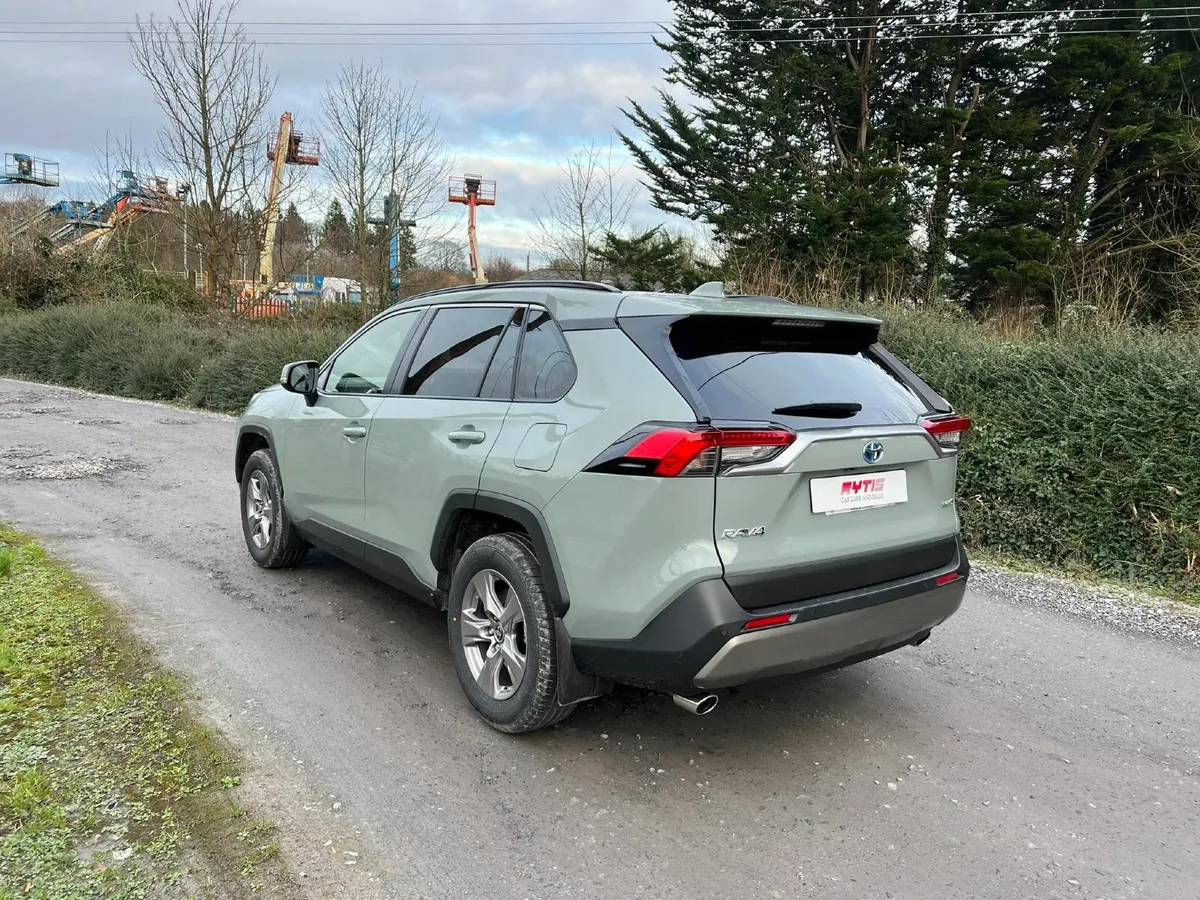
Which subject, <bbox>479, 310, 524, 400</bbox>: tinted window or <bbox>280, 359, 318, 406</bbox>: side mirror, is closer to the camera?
<bbox>479, 310, 524, 400</bbox>: tinted window

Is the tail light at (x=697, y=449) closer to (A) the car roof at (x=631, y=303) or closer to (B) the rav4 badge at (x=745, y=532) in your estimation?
(B) the rav4 badge at (x=745, y=532)

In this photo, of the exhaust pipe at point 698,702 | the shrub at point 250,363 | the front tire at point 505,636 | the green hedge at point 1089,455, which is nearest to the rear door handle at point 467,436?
the front tire at point 505,636

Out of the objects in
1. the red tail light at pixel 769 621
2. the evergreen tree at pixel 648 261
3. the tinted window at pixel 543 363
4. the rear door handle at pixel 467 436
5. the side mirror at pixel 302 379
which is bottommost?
the red tail light at pixel 769 621

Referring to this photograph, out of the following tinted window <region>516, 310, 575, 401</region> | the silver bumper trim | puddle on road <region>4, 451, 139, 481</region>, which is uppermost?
tinted window <region>516, 310, 575, 401</region>

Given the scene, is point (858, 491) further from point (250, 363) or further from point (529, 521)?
point (250, 363)

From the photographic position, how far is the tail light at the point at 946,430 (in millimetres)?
3084

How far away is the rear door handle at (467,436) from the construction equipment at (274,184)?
2072cm

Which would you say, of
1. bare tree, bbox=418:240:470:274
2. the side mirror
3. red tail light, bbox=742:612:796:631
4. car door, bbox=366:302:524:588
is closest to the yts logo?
red tail light, bbox=742:612:796:631

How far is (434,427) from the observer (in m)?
3.46

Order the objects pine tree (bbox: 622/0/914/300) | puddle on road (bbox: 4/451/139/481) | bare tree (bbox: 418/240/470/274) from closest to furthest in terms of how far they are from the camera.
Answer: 1. puddle on road (bbox: 4/451/139/481)
2. pine tree (bbox: 622/0/914/300)
3. bare tree (bbox: 418/240/470/274)

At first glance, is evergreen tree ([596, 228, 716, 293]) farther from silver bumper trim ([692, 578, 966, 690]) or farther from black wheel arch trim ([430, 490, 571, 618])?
silver bumper trim ([692, 578, 966, 690])

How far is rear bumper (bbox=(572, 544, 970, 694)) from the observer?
244 centimetres

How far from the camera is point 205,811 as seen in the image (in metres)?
2.56

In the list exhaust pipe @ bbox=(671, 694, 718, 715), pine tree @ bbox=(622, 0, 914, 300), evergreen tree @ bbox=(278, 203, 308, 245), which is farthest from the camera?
evergreen tree @ bbox=(278, 203, 308, 245)
